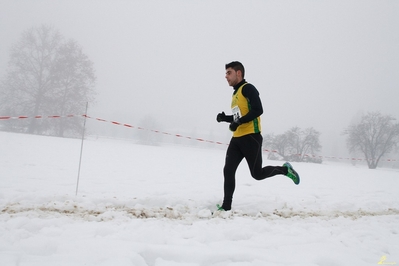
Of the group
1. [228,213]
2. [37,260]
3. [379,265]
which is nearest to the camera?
[37,260]

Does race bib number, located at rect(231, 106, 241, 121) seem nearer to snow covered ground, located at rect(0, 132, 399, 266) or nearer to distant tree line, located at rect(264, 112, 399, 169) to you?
snow covered ground, located at rect(0, 132, 399, 266)

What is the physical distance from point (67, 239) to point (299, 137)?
117ft

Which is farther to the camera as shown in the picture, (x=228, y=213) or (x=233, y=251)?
(x=228, y=213)

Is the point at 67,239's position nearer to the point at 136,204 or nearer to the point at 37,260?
the point at 37,260

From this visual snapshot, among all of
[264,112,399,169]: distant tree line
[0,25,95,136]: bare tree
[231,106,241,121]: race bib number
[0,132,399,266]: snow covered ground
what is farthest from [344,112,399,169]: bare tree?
[231,106,241,121]: race bib number

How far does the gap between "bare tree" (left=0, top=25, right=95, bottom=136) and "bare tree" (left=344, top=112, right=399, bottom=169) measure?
125ft

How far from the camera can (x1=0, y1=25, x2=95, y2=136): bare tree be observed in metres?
21.8

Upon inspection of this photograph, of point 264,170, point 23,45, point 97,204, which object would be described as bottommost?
point 97,204

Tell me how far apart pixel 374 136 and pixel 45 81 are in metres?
46.2

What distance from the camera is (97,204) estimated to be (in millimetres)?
3426

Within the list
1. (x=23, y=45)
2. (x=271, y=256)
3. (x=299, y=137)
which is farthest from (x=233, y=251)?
(x=299, y=137)

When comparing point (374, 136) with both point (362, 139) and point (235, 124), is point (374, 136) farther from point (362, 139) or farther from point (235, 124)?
point (235, 124)

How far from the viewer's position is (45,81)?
23.0 metres

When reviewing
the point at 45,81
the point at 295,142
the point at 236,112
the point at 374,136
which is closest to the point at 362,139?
the point at 374,136
